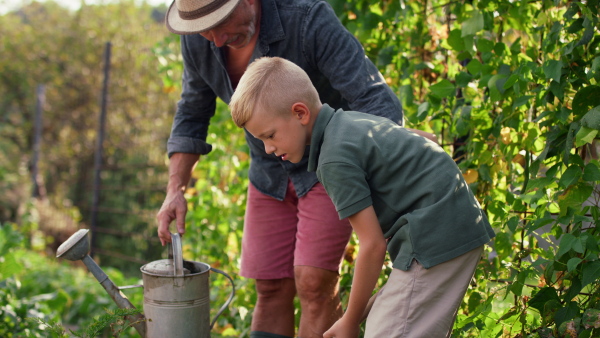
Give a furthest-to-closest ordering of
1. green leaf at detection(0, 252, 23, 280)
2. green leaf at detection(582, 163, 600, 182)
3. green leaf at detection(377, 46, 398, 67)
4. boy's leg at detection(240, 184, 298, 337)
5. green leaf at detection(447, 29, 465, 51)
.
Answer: green leaf at detection(0, 252, 23, 280) < green leaf at detection(377, 46, 398, 67) < boy's leg at detection(240, 184, 298, 337) < green leaf at detection(447, 29, 465, 51) < green leaf at detection(582, 163, 600, 182)

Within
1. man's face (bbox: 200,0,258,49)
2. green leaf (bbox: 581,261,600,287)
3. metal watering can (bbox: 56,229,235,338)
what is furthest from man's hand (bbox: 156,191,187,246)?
green leaf (bbox: 581,261,600,287)

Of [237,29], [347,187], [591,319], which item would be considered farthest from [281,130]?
[591,319]

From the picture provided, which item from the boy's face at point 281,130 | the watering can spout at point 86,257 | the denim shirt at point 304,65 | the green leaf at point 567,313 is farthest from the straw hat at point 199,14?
the green leaf at point 567,313

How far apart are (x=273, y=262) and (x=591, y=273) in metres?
1.10

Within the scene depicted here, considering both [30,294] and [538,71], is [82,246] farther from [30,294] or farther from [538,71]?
[30,294]

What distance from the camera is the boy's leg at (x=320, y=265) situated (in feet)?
6.75

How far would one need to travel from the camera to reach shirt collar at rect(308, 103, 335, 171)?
5.55 ft

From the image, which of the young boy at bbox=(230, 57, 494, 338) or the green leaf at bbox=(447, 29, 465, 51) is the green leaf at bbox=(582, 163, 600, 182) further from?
the green leaf at bbox=(447, 29, 465, 51)

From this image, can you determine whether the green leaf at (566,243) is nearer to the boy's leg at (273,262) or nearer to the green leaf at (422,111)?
the green leaf at (422,111)

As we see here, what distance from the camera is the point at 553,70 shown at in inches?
71.9

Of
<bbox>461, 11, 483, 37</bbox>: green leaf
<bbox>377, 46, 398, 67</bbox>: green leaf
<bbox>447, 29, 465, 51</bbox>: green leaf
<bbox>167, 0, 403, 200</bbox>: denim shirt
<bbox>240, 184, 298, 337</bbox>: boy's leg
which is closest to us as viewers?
<bbox>167, 0, 403, 200</bbox>: denim shirt

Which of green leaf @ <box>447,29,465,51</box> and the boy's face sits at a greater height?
green leaf @ <box>447,29,465,51</box>

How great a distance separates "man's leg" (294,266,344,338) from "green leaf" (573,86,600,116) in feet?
3.00

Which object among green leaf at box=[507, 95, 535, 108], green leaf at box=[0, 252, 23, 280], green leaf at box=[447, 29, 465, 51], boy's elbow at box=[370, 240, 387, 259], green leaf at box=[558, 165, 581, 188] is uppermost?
green leaf at box=[447, 29, 465, 51]
